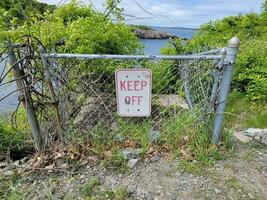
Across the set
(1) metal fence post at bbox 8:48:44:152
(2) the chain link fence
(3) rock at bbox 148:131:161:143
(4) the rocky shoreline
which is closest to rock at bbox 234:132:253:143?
(2) the chain link fence

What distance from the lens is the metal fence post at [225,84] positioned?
2738 millimetres

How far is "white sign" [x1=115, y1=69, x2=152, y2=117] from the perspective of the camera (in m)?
2.77

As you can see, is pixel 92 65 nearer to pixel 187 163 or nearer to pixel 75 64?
pixel 75 64

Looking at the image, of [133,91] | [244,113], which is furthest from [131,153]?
[244,113]

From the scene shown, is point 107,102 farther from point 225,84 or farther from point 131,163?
point 225,84

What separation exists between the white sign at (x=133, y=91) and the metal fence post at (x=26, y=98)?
78 cm

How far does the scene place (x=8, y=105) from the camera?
3992 millimetres

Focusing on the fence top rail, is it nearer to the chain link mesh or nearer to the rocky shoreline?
the chain link mesh

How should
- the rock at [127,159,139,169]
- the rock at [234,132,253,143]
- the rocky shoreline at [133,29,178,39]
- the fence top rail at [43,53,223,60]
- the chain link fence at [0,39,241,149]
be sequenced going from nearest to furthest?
the fence top rail at [43,53,223,60]
the chain link fence at [0,39,241,149]
the rock at [127,159,139,169]
the rock at [234,132,253,143]
the rocky shoreline at [133,29,178,39]

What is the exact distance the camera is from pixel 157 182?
107 inches

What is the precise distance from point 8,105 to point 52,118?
1120 mm

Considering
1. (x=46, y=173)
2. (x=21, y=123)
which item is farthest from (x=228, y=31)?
(x=46, y=173)

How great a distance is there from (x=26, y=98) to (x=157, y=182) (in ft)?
4.27

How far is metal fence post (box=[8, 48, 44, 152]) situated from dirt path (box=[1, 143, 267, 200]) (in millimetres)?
363
